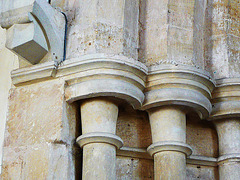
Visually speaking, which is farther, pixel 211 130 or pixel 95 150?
pixel 211 130

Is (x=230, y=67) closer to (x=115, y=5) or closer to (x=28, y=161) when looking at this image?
(x=115, y=5)

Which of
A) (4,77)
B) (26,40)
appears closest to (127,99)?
(26,40)

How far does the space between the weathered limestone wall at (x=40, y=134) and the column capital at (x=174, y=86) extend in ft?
1.67

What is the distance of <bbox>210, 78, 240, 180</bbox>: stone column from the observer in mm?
3781

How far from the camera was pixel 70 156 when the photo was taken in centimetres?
336

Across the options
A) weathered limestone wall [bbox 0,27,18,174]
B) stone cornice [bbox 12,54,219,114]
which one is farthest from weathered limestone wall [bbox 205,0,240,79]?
weathered limestone wall [bbox 0,27,18,174]

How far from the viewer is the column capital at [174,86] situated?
11.6 feet

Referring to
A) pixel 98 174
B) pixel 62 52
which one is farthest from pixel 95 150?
pixel 62 52

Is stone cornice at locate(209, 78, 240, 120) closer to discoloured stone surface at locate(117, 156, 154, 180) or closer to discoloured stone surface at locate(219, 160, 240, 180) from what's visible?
discoloured stone surface at locate(219, 160, 240, 180)

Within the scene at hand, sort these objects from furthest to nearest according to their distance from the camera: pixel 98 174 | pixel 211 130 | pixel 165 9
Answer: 1. pixel 211 130
2. pixel 165 9
3. pixel 98 174

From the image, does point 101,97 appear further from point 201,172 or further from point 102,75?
point 201,172

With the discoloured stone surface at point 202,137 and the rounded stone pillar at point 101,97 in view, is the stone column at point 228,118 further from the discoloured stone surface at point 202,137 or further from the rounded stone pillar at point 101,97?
the rounded stone pillar at point 101,97

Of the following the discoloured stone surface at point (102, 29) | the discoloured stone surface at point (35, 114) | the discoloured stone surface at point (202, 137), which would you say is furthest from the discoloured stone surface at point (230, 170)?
the discoloured stone surface at point (35, 114)

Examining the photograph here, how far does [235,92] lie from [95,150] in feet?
3.66
